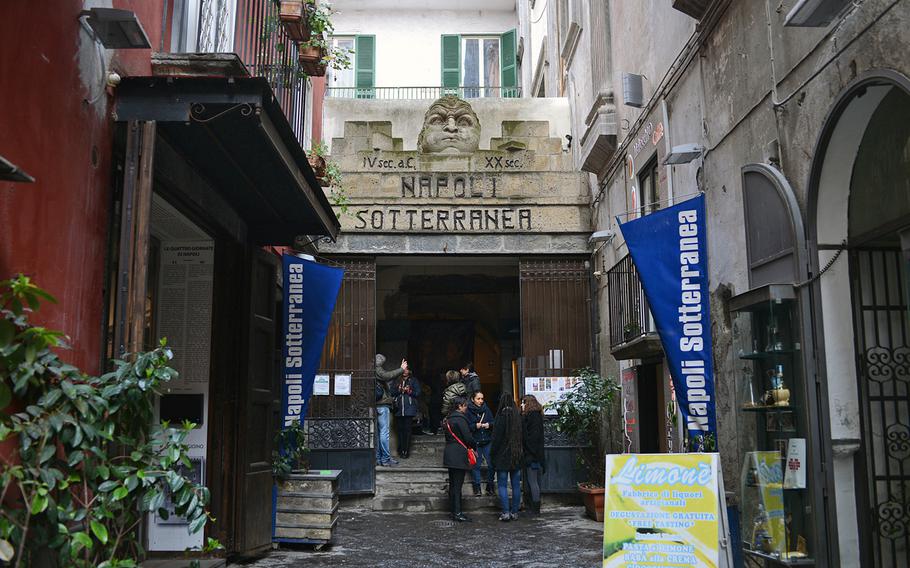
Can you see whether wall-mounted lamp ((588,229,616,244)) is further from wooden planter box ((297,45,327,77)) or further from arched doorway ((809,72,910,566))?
arched doorway ((809,72,910,566))

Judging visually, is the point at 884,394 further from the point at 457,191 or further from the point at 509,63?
the point at 509,63

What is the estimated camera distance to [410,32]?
80.6 ft

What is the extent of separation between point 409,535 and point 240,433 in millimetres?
3250

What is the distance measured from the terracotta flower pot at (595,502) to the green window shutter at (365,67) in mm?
14301

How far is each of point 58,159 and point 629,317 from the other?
8537mm

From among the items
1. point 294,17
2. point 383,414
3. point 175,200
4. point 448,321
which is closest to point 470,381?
point 383,414

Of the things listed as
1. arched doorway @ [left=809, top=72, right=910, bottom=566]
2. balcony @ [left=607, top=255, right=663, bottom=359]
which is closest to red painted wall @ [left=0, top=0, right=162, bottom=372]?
arched doorway @ [left=809, top=72, right=910, bottom=566]

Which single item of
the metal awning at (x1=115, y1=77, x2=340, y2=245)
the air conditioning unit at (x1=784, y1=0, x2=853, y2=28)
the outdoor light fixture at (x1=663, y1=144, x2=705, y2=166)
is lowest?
the metal awning at (x1=115, y1=77, x2=340, y2=245)

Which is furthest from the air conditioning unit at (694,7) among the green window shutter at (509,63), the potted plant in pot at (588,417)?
the green window shutter at (509,63)

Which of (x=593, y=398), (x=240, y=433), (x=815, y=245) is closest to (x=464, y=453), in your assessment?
(x=593, y=398)

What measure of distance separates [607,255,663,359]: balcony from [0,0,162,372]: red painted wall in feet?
21.6

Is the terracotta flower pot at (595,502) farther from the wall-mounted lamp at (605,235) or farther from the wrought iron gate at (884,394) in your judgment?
the wrought iron gate at (884,394)

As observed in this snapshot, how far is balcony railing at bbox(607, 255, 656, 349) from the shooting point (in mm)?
11000

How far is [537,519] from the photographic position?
41.5 ft
